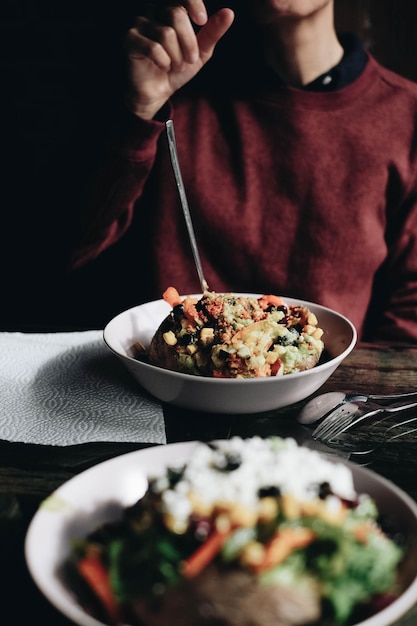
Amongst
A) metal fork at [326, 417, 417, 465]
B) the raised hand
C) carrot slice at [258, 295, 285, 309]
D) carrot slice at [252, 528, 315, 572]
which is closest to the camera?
carrot slice at [252, 528, 315, 572]

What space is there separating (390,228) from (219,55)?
669 millimetres

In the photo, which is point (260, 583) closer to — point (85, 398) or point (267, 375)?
point (267, 375)

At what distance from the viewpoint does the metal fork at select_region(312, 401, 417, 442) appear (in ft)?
2.93

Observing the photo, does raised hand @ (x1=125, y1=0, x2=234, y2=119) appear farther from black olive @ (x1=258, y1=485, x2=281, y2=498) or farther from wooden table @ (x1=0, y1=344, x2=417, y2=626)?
black olive @ (x1=258, y1=485, x2=281, y2=498)

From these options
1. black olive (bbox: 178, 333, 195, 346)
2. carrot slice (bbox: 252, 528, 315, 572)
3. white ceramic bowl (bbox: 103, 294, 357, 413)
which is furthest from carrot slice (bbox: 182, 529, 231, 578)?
black olive (bbox: 178, 333, 195, 346)

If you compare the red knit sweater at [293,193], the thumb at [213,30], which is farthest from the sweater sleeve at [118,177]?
the thumb at [213,30]

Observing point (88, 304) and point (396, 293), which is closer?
point (396, 293)

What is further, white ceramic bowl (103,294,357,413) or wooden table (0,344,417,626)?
white ceramic bowl (103,294,357,413)

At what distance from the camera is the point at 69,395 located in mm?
1026

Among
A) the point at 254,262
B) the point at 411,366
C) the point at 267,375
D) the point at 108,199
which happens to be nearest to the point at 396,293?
the point at 254,262

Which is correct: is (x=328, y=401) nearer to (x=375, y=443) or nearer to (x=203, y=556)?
(x=375, y=443)

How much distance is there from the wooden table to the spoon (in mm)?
24

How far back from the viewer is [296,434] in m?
0.92

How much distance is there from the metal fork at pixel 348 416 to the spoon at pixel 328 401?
0.01 metres
